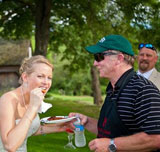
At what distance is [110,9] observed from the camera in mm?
16359

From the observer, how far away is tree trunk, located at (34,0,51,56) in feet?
55.8

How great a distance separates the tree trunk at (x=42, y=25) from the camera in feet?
55.8

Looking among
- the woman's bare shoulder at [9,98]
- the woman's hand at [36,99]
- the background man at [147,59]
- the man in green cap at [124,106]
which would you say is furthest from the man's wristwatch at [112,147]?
the background man at [147,59]

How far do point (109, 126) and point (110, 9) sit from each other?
46.8 feet

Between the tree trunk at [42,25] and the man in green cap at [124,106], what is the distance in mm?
Result: 14003

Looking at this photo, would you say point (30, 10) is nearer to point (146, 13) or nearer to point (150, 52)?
point (146, 13)

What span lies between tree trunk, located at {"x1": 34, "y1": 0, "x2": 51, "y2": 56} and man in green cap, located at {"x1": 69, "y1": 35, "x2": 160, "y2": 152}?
1400cm

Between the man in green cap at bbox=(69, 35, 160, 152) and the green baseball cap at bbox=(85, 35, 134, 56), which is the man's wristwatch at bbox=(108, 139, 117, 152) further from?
the green baseball cap at bbox=(85, 35, 134, 56)

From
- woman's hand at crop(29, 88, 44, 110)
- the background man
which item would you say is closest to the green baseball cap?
woman's hand at crop(29, 88, 44, 110)

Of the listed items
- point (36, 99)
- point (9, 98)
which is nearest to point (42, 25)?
point (9, 98)

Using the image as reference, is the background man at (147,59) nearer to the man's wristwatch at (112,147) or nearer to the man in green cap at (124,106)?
the man in green cap at (124,106)

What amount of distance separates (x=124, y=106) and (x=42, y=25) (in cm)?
1514

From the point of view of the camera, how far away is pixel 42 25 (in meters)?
17.2

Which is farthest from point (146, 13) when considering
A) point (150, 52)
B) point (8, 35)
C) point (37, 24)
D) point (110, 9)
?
point (8, 35)
